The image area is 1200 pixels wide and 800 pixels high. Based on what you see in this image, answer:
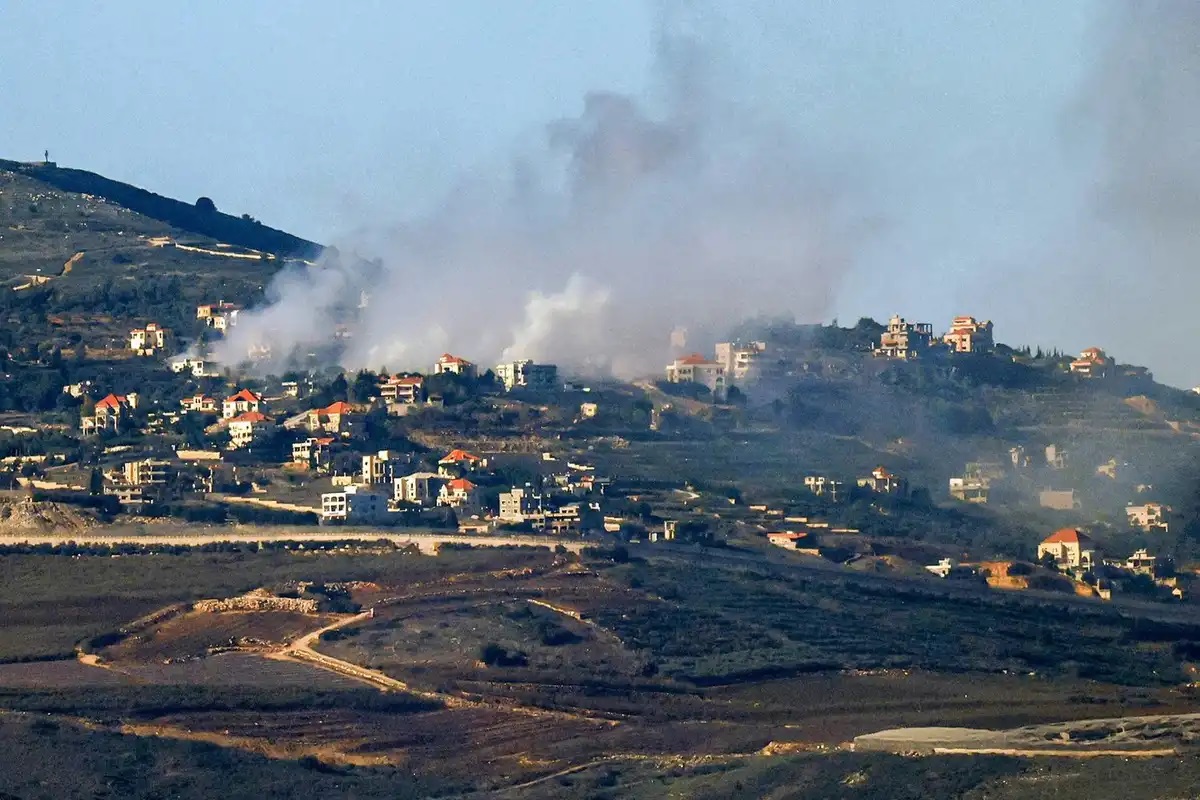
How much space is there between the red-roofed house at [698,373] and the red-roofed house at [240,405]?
17.4 m

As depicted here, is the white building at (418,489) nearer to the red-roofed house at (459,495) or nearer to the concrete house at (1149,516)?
the red-roofed house at (459,495)

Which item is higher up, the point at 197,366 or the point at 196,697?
the point at 197,366

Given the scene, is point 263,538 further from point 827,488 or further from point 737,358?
point 737,358

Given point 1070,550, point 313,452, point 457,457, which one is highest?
point 313,452

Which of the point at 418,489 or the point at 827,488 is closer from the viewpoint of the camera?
the point at 418,489

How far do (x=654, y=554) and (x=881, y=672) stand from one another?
541 inches

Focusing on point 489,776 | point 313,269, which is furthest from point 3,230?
point 489,776

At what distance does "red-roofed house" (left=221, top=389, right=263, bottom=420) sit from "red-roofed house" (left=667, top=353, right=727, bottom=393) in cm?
1744

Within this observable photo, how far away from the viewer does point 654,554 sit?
8100cm

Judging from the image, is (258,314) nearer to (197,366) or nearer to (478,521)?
(197,366)

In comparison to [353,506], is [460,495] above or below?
above

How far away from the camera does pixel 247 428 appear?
322ft

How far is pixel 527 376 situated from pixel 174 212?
1981 inches

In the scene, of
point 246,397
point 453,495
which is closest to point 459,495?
point 453,495
